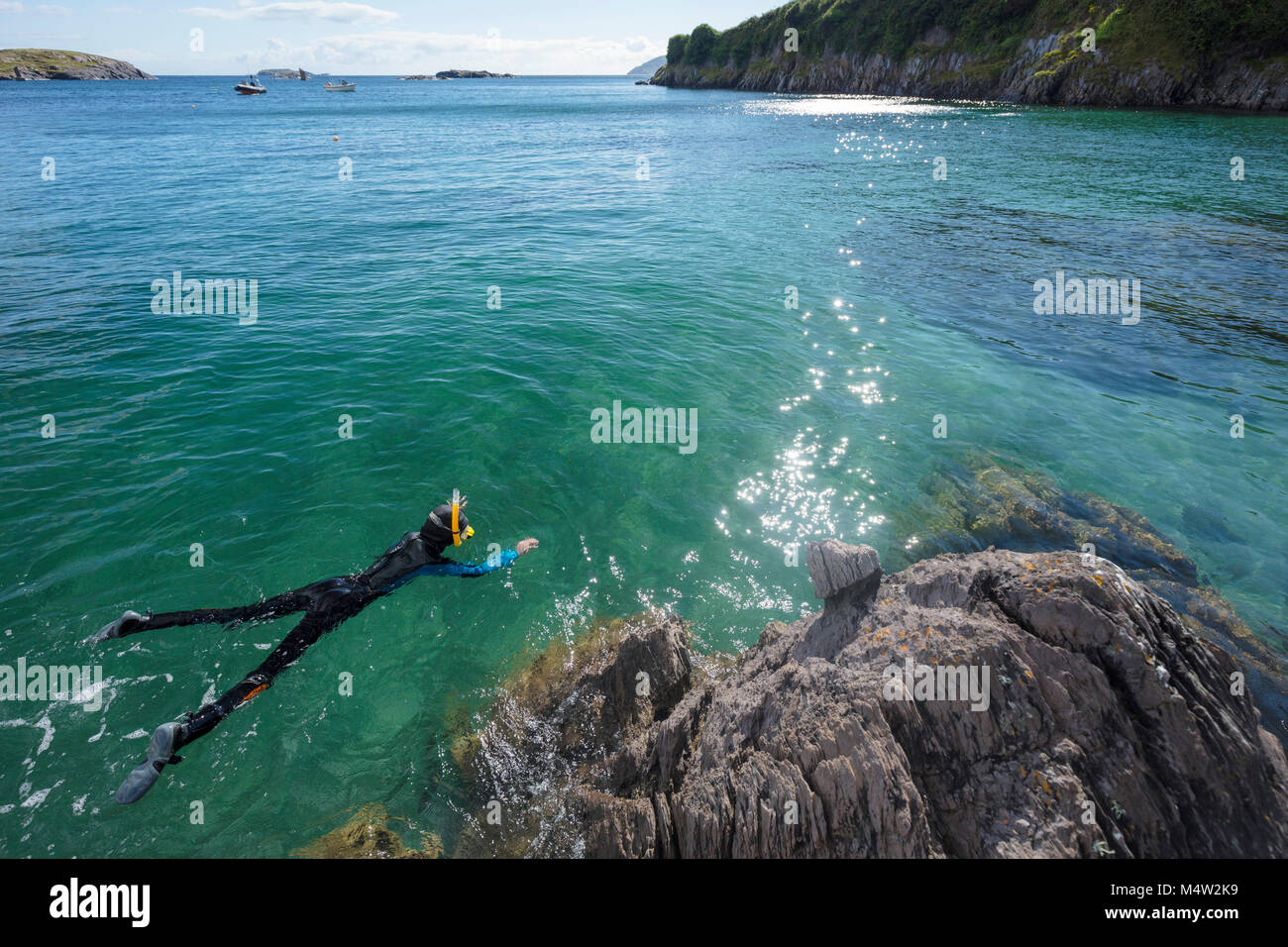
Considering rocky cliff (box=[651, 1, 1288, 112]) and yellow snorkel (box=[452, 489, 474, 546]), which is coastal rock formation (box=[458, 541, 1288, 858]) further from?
rocky cliff (box=[651, 1, 1288, 112])

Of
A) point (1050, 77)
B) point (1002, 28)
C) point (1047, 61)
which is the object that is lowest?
point (1050, 77)

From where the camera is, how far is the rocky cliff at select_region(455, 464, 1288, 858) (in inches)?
186

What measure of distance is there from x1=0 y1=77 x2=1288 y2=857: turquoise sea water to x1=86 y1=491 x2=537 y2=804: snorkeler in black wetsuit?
0.29 metres

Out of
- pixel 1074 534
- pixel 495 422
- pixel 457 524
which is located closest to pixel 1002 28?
pixel 1074 534

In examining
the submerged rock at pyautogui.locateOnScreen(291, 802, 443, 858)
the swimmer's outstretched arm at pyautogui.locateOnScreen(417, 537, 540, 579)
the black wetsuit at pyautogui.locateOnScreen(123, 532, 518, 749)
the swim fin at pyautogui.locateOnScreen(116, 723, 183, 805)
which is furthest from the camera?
the swimmer's outstretched arm at pyautogui.locateOnScreen(417, 537, 540, 579)

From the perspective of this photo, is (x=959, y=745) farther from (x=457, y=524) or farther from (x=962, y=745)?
(x=457, y=524)

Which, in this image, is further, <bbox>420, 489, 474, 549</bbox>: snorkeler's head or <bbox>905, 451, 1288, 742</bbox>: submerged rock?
<bbox>420, 489, 474, 549</bbox>: snorkeler's head

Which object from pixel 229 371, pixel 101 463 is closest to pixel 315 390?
pixel 229 371

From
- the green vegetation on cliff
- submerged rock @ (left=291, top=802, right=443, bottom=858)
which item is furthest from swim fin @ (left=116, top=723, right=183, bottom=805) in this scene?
the green vegetation on cliff

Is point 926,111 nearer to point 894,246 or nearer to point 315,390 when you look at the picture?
point 894,246

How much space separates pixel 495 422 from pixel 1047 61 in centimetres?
10545

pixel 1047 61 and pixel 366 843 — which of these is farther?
pixel 1047 61

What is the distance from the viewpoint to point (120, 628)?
8.87 meters

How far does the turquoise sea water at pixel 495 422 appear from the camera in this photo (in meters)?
8.46
